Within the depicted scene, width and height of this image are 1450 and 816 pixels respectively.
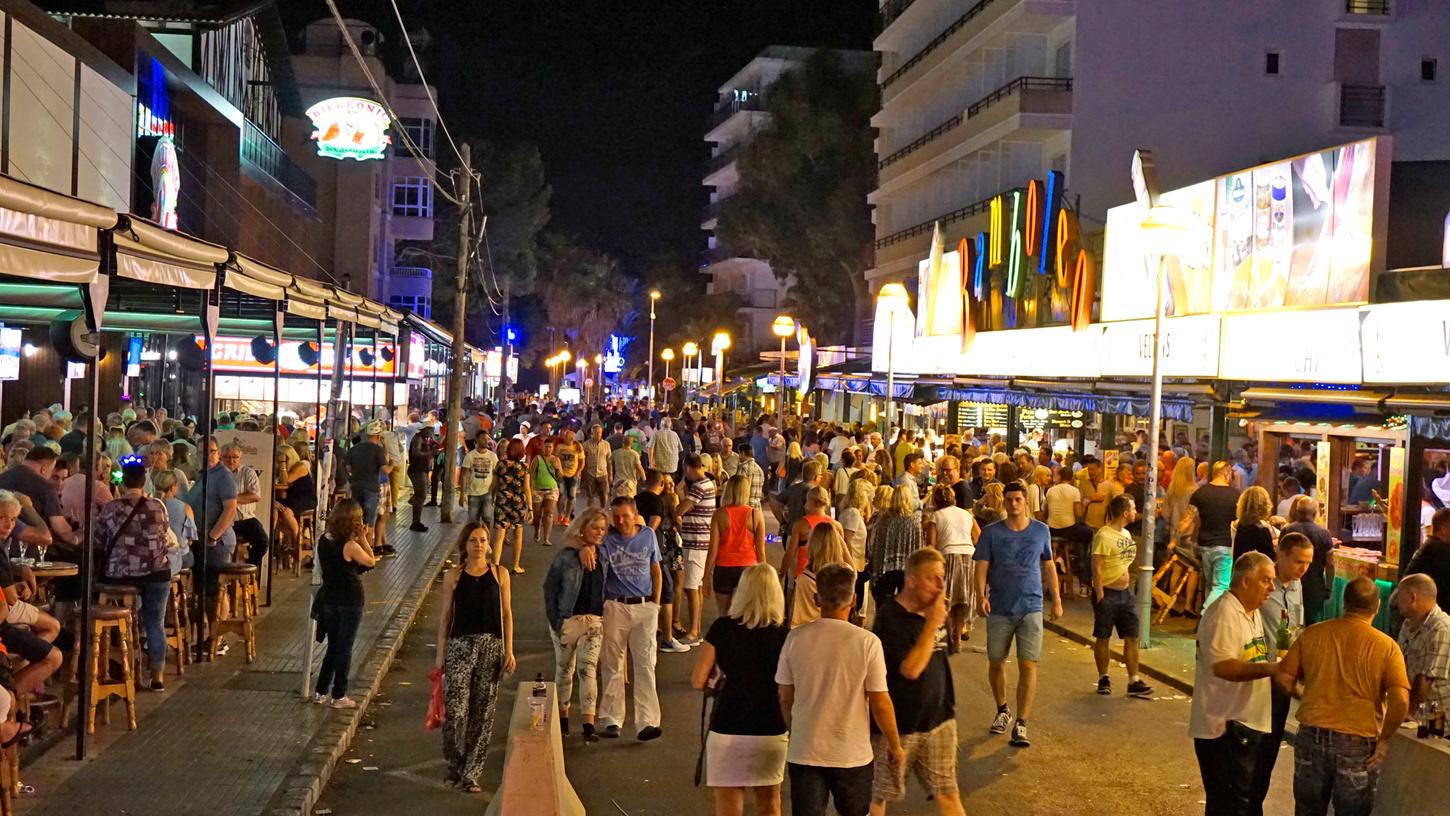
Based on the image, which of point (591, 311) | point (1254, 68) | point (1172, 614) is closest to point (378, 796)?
point (1172, 614)

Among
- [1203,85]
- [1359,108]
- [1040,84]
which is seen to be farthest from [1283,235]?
[1359,108]

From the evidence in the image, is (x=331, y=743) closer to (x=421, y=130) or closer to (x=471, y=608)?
(x=471, y=608)

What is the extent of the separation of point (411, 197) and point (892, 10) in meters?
22.2

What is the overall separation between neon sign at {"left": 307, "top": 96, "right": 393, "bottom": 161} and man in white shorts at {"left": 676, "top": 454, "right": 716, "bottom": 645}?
27.0 metres

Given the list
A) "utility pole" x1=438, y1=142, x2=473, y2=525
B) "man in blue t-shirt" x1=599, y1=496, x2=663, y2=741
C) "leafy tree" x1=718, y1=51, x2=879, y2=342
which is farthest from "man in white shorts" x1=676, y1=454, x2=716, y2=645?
"leafy tree" x1=718, y1=51, x2=879, y2=342

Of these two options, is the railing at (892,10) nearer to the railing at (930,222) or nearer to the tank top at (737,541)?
the railing at (930,222)

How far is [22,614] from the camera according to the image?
8375 mm

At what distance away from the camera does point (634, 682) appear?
10219 mm

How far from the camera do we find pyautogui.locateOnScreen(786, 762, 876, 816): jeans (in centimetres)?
638

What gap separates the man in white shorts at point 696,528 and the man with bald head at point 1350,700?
7.80 metres

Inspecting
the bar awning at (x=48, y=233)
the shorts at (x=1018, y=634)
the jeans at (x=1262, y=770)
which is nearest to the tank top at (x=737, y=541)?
the shorts at (x=1018, y=634)

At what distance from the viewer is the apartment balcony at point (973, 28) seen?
37.3m

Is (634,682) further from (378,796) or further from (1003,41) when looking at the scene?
(1003,41)

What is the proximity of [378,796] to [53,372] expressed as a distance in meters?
23.3
